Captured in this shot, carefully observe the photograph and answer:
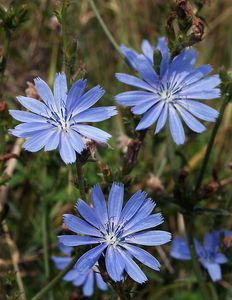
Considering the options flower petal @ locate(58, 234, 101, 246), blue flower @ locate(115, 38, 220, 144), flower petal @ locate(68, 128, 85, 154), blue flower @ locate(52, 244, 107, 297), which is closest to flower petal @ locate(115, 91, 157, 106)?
blue flower @ locate(115, 38, 220, 144)

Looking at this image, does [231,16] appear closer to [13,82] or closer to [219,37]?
[219,37]

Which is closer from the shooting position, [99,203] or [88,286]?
[99,203]

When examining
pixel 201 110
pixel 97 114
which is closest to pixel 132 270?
pixel 97 114

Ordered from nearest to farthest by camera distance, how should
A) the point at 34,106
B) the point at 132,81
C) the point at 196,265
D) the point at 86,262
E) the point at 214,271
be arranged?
the point at 86,262 → the point at 34,106 → the point at 132,81 → the point at 196,265 → the point at 214,271

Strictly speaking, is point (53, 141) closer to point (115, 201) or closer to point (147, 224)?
point (115, 201)

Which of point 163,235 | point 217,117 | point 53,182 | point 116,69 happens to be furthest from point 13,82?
point 163,235

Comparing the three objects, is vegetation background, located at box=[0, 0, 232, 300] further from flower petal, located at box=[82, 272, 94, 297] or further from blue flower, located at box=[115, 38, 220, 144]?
blue flower, located at box=[115, 38, 220, 144]

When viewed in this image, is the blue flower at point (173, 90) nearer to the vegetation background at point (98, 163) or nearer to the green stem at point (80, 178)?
the vegetation background at point (98, 163)
